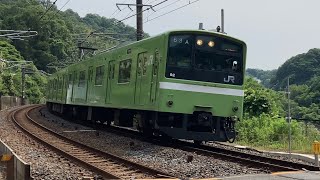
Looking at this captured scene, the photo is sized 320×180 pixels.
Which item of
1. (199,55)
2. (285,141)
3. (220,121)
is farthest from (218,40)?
(285,141)

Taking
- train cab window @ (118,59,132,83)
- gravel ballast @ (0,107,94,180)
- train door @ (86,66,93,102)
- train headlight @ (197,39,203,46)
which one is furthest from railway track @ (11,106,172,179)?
train door @ (86,66,93,102)

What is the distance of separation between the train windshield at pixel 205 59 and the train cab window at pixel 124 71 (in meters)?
2.81

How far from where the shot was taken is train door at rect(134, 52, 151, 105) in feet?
44.2

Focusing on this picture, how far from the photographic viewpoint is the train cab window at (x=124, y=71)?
50.1 ft

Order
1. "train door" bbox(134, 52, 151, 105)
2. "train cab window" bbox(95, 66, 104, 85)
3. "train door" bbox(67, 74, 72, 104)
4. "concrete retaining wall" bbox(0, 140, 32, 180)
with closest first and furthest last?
"concrete retaining wall" bbox(0, 140, 32, 180) < "train door" bbox(134, 52, 151, 105) < "train cab window" bbox(95, 66, 104, 85) < "train door" bbox(67, 74, 72, 104)

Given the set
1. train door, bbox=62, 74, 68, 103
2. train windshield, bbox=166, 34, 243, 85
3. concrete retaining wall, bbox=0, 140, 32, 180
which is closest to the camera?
concrete retaining wall, bbox=0, 140, 32, 180

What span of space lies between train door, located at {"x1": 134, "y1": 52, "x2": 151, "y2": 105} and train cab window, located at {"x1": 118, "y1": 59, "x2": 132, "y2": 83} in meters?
0.91

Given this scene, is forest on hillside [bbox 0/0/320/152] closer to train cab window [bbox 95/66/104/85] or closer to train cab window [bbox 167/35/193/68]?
train cab window [bbox 167/35/193/68]

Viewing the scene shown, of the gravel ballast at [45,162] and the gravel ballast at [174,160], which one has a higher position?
the gravel ballast at [174,160]

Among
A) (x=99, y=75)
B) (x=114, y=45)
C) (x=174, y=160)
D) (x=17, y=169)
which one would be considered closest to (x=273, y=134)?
(x=99, y=75)

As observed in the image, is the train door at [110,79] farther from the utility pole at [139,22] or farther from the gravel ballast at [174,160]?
the utility pole at [139,22]

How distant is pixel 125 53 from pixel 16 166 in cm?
824

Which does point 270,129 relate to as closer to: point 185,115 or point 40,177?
point 185,115

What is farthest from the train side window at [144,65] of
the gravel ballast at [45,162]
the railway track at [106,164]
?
the gravel ballast at [45,162]
